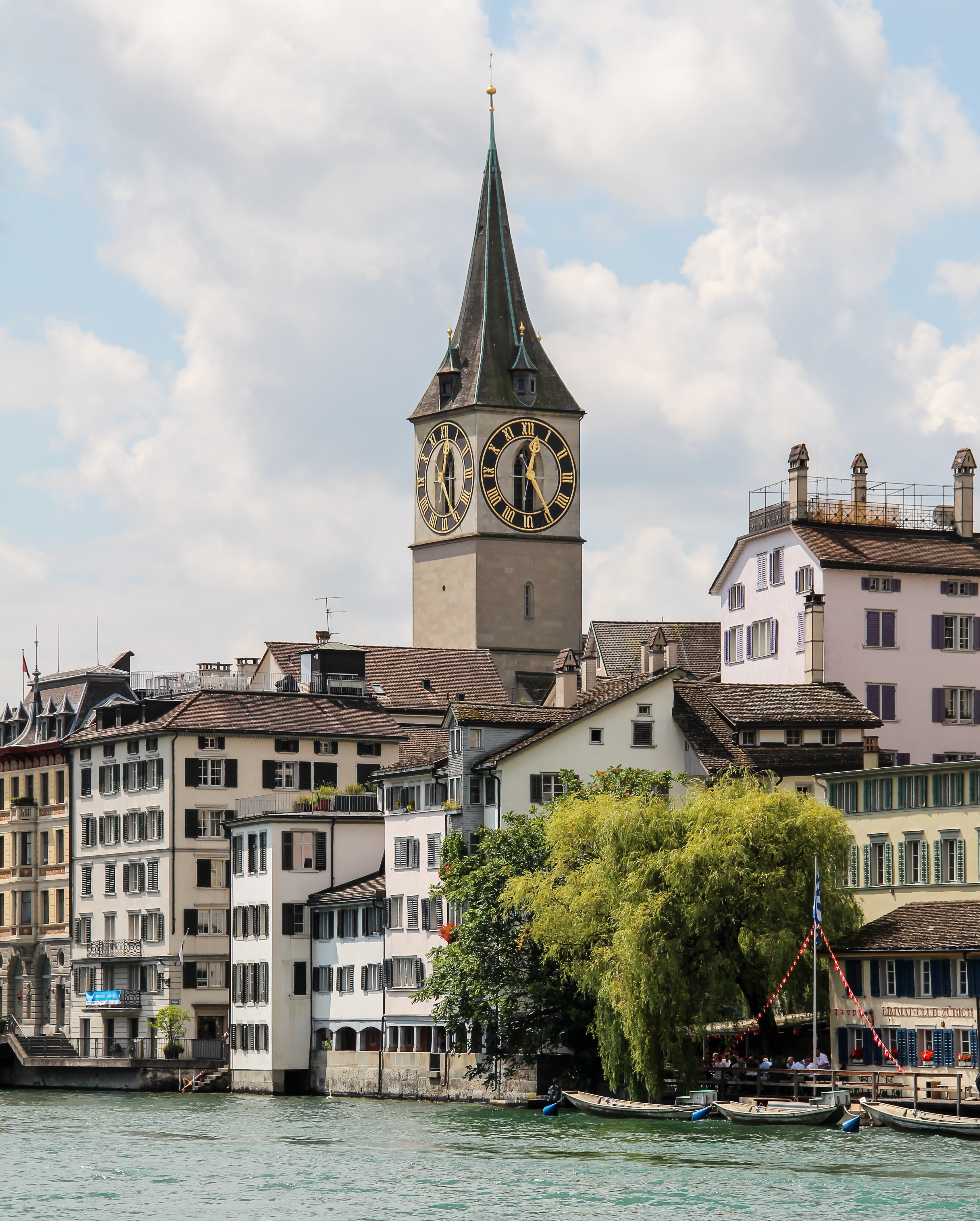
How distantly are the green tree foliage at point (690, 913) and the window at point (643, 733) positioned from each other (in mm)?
14259

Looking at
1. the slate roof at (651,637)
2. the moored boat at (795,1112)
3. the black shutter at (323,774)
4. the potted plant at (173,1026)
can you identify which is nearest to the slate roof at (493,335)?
the slate roof at (651,637)

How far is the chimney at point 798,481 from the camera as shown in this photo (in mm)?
123438

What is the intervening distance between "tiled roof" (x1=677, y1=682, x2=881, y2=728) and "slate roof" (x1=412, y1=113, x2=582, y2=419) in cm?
5763

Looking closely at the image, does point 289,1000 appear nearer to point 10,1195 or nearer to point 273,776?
point 273,776

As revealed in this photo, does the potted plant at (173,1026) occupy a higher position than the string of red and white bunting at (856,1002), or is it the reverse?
the string of red and white bunting at (856,1002)

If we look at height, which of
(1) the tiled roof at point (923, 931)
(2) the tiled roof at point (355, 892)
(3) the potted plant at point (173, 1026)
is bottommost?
(3) the potted plant at point (173, 1026)

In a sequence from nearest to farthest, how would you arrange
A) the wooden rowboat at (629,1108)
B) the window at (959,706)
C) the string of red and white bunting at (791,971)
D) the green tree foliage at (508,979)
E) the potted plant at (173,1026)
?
1. the wooden rowboat at (629,1108)
2. the string of red and white bunting at (791,971)
3. the green tree foliage at (508,979)
4. the window at (959,706)
5. the potted plant at (173,1026)

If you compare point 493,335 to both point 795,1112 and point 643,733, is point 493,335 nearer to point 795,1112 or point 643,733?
point 643,733

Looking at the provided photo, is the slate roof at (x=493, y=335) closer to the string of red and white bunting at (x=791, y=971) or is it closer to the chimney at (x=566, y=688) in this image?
the chimney at (x=566, y=688)

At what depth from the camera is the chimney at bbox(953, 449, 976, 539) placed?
125812 mm

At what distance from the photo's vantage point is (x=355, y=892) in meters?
120

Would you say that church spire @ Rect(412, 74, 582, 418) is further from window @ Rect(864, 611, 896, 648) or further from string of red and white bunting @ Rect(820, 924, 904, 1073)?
string of red and white bunting @ Rect(820, 924, 904, 1073)

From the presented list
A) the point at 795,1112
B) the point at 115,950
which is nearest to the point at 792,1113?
the point at 795,1112

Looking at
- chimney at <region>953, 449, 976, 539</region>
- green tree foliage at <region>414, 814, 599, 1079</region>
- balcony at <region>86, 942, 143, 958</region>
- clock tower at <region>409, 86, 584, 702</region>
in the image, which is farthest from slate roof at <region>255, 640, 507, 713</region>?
green tree foliage at <region>414, 814, 599, 1079</region>
